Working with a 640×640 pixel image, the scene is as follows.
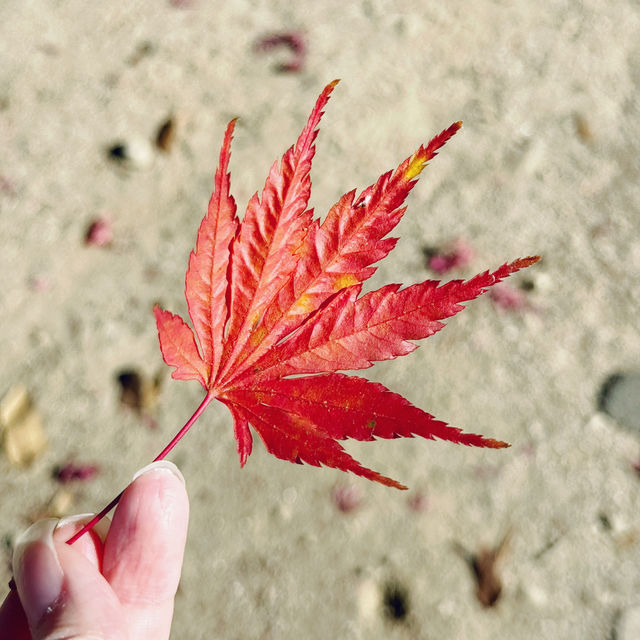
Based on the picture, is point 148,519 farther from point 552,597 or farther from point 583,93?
point 583,93

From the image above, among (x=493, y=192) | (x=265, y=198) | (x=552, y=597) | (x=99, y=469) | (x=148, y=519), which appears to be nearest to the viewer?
(x=265, y=198)

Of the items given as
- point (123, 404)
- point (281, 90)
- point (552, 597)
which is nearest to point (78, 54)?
point (281, 90)

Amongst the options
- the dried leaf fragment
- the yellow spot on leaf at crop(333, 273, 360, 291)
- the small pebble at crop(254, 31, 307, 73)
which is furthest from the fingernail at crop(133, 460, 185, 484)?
the small pebble at crop(254, 31, 307, 73)

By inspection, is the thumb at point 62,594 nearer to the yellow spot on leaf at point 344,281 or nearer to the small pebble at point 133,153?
the yellow spot on leaf at point 344,281

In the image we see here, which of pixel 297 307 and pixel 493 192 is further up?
pixel 297 307

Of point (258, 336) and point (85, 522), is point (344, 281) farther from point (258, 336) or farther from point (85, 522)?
point (85, 522)

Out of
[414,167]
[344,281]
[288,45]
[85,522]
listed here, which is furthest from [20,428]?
[288,45]
